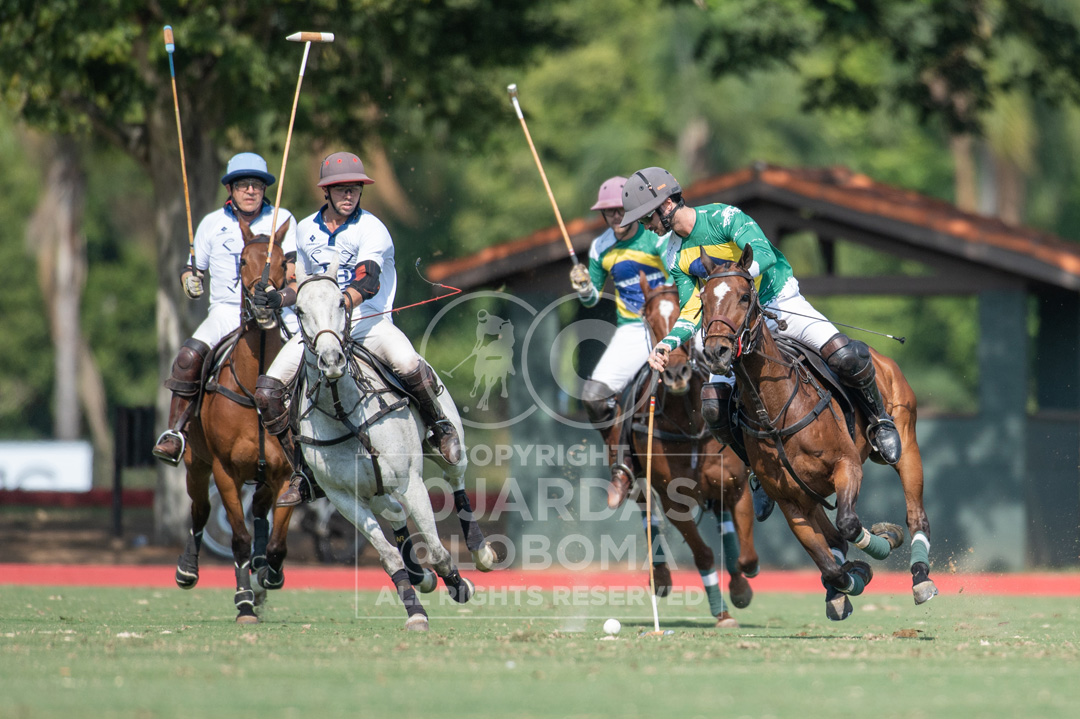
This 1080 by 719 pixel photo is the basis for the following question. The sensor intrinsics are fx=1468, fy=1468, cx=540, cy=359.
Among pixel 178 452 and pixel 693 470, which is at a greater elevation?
pixel 178 452

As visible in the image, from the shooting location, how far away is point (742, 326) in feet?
27.6

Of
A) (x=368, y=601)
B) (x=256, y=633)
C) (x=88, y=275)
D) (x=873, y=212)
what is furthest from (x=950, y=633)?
(x=88, y=275)

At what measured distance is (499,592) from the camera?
13.9m

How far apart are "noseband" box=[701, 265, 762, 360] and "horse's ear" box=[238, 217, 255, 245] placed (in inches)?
139

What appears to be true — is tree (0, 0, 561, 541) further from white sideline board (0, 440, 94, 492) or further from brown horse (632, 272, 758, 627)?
white sideline board (0, 440, 94, 492)

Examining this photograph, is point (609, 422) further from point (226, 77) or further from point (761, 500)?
point (226, 77)

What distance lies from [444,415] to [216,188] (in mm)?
8803

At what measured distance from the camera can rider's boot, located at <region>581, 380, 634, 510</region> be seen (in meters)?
10.8

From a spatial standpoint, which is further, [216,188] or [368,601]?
[216,188]

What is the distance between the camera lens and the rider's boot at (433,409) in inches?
367

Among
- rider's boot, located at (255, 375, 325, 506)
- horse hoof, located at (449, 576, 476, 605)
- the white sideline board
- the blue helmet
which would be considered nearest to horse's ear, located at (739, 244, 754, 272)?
horse hoof, located at (449, 576, 476, 605)

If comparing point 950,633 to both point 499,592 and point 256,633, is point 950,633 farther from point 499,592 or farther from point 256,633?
point 499,592

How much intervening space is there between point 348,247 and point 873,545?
12.4ft

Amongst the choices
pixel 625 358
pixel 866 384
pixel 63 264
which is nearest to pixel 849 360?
pixel 866 384
